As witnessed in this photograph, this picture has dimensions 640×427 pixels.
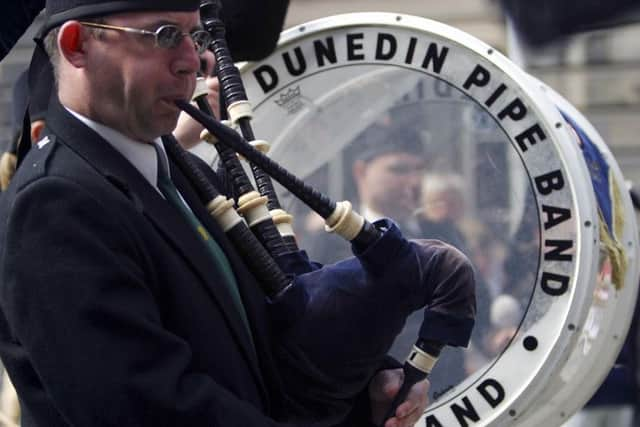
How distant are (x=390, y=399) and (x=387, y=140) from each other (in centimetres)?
136

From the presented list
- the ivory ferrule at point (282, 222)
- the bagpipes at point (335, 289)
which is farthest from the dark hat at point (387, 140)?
the bagpipes at point (335, 289)

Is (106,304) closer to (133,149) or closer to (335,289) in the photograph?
(133,149)

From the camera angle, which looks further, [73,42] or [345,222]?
[345,222]

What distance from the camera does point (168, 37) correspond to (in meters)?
2.51

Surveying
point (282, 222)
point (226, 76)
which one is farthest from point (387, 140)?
point (282, 222)

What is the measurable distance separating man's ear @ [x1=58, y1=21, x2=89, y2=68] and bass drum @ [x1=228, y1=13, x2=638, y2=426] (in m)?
1.33

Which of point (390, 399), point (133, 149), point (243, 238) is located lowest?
point (390, 399)

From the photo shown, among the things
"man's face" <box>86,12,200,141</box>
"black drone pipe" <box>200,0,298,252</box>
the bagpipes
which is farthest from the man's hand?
"man's face" <box>86,12,200,141</box>

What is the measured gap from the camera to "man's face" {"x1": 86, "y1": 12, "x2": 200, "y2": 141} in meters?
2.50

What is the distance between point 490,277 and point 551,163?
35 centimetres

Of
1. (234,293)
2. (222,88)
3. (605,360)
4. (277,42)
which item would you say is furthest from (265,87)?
(234,293)

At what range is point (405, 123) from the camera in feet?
13.5

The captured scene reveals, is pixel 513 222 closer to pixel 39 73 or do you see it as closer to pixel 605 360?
pixel 605 360

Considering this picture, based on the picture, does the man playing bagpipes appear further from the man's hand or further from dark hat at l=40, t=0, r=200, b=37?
the man's hand
